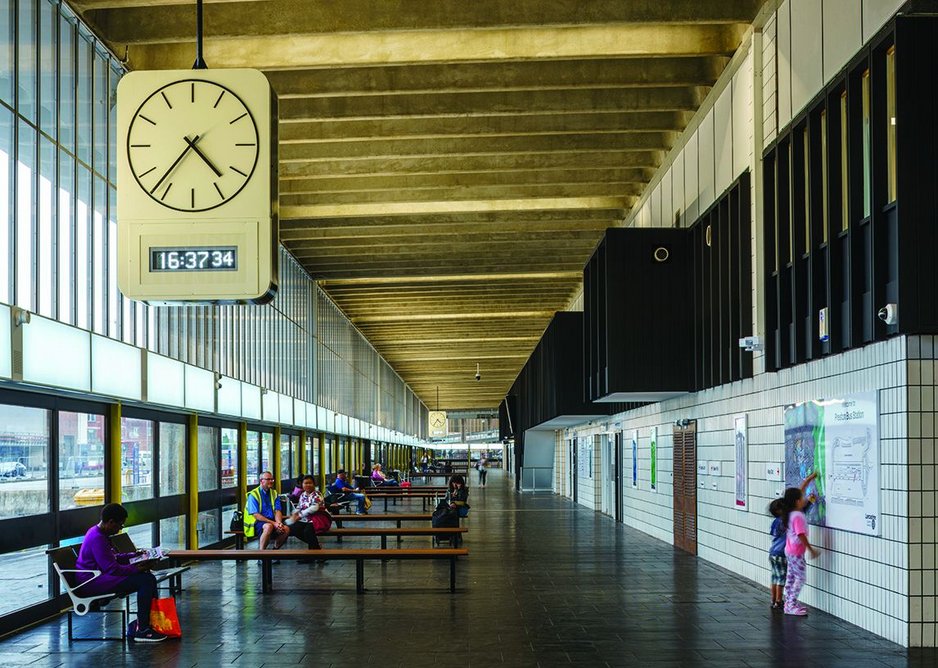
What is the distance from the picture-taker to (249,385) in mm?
18953

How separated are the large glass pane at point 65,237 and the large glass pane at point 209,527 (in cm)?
672

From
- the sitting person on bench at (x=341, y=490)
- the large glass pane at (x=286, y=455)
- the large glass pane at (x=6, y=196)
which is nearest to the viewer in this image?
the large glass pane at (x=6, y=196)

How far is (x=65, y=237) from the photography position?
1073 centimetres

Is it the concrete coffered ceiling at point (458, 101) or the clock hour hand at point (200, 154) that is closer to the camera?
the clock hour hand at point (200, 154)

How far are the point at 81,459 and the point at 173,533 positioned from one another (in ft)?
14.5

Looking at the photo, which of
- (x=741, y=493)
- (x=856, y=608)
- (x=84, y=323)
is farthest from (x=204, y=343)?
(x=856, y=608)

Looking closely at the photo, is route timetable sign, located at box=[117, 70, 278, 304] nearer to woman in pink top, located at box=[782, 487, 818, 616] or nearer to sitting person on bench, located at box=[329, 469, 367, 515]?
woman in pink top, located at box=[782, 487, 818, 616]

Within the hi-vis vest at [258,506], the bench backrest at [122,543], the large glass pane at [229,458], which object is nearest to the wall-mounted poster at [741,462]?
the hi-vis vest at [258,506]

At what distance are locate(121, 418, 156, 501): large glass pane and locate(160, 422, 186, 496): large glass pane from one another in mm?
485

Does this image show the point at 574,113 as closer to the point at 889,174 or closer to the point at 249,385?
the point at 889,174

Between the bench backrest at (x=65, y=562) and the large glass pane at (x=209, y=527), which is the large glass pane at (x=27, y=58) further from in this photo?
the large glass pane at (x=209, y=527)

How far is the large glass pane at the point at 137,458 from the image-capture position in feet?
41.5

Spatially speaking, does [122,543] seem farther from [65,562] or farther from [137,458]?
[137,458]

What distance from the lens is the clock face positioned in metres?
7.97
